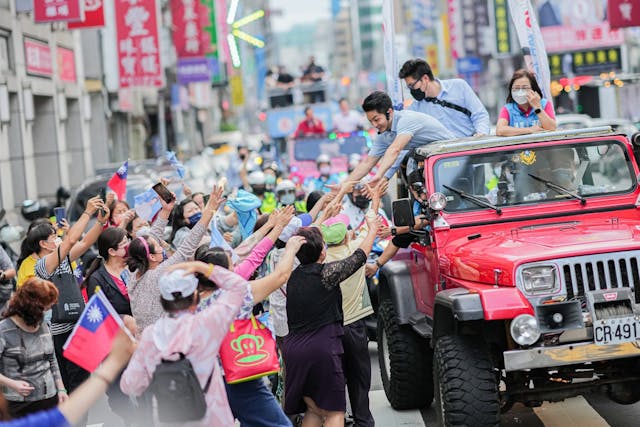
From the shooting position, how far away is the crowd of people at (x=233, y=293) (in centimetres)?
559

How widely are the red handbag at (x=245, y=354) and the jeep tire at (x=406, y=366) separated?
2.43 m

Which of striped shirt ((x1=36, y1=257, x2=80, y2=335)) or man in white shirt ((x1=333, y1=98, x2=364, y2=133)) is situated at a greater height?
man in white shirt ((x1=333, y1=98, x2=364, y2=133))

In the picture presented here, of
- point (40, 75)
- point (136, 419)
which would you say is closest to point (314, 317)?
point (136, 419)

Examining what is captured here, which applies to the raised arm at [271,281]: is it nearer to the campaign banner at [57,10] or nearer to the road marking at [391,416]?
the road marking at [391,416]

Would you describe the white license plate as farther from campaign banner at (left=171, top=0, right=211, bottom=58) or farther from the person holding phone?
campaign banner at (left=171, top=0, right=211, bottom=58)

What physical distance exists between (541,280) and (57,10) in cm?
1394

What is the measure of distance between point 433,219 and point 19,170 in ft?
55.8

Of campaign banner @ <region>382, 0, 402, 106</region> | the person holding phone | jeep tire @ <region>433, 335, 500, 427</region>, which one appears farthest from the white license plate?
campaign banner @ <region>382, 0, 402, 106</region>

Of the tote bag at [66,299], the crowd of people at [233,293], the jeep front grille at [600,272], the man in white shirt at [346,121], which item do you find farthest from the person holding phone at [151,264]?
the man in white shirt at [346,121]

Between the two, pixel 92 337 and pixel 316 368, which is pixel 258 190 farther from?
pixel 92 337

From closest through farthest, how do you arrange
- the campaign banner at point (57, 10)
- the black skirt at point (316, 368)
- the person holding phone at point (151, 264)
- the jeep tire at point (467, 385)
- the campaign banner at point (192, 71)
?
1. the jeep tire at point (467, 385)
2. the black skirt at point (316, 368)
3. the person holding phone at point (151, 264)
4. the campaign banner at point (57, 10)
5. the campaign banner at point (192, 71)

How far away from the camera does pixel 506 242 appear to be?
305 inches

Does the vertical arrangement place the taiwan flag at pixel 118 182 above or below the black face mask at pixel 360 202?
above

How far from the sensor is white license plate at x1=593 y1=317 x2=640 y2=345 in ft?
22.6
